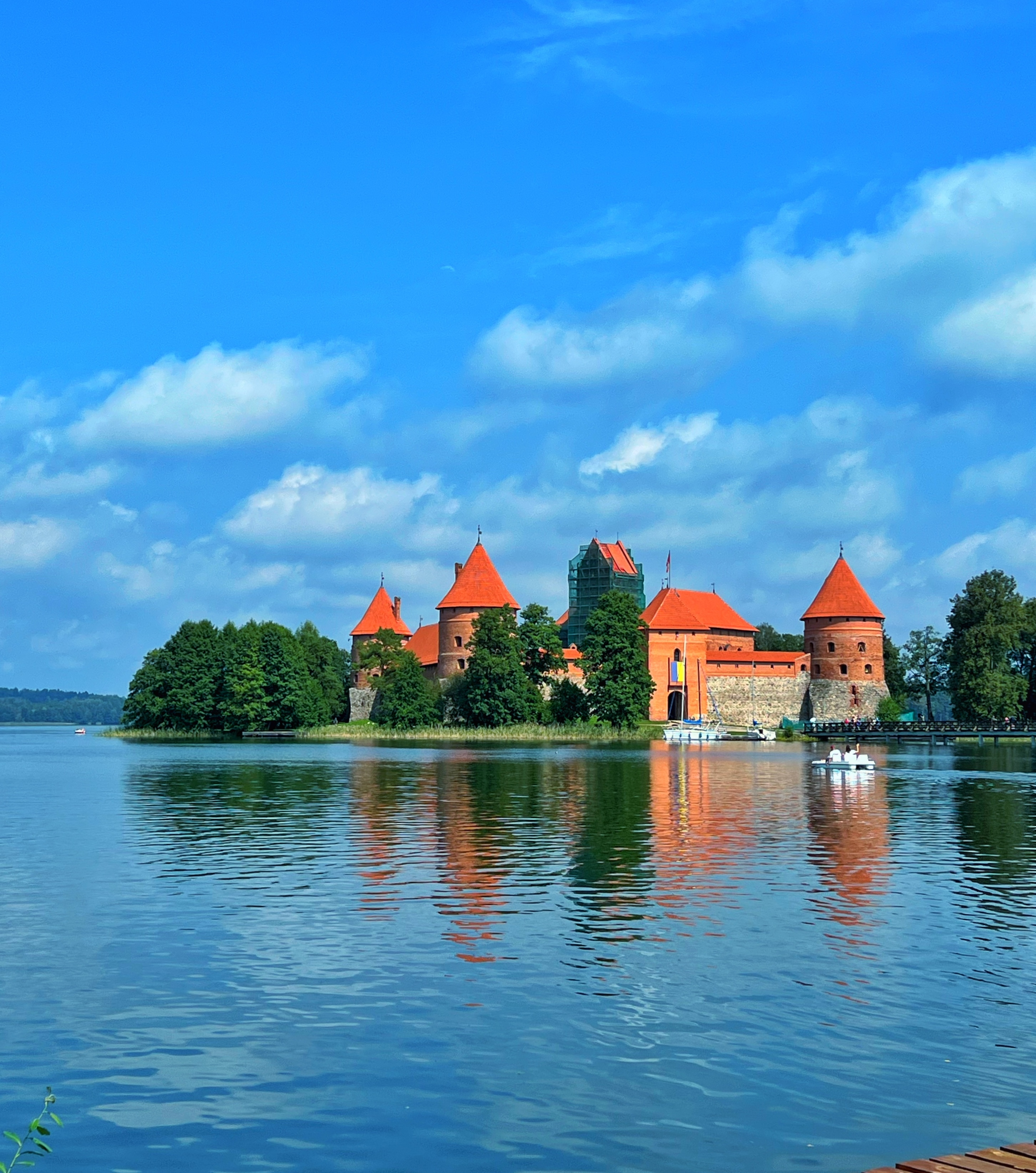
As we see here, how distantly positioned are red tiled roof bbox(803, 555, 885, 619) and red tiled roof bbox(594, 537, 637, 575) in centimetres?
2249

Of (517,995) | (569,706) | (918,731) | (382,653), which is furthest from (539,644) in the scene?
(517,995)

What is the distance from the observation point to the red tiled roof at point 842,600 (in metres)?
90.5

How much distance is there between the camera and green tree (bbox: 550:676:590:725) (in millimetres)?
80500

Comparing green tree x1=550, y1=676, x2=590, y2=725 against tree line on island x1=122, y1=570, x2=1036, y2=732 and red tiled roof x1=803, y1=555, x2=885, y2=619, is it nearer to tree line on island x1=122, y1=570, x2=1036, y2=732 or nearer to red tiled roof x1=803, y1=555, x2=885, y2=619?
tree line on island x1=122, y1=570, x2=1036, y2=732

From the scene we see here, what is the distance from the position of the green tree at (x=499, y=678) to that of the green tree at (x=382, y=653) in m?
9.24

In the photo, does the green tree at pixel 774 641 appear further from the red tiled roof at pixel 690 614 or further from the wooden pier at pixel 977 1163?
the wooden pier at pixel 977 1163

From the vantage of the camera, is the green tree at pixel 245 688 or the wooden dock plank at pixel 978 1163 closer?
the wooden dock plank at pixel 978 1163

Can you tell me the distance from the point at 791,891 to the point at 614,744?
53.4 metres

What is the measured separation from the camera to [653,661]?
91.7 m

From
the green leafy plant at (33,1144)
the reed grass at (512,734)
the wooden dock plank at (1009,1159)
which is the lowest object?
the green leafy plant at (33,1144)

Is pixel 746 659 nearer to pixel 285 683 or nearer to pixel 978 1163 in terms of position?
pixel 285 683

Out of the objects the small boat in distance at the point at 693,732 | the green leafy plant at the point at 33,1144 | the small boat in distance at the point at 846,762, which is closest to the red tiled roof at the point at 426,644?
the small boat in distance at the point at 693,732

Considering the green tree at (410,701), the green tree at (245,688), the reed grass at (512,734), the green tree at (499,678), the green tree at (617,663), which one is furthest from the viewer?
the green tree at (245,688)

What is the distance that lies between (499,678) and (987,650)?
2902cm
